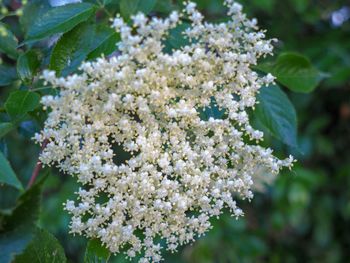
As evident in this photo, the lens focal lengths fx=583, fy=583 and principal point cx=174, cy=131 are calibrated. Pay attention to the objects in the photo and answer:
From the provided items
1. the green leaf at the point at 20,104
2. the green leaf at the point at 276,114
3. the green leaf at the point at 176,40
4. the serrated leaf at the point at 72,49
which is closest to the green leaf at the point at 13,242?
the green leaf at the point at 20,104

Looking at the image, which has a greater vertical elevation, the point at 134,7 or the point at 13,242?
the point at 134,7

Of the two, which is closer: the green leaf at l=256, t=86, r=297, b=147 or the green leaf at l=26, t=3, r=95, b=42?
the green leaf at l=26, t=3, r=95, b=42

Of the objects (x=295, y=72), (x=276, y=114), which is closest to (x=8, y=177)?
(x=276, y=114)

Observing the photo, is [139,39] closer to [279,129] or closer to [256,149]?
[256,149]

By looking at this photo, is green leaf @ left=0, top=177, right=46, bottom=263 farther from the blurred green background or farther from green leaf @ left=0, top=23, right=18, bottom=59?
the blurred green background

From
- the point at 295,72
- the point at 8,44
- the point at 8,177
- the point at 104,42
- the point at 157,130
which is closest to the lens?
the point at 8,177

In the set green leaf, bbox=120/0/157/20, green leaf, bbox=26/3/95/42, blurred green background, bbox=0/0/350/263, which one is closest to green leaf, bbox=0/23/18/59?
green leaf, bbox=26/3/95/42

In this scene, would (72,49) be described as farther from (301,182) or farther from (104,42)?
(301,182)
